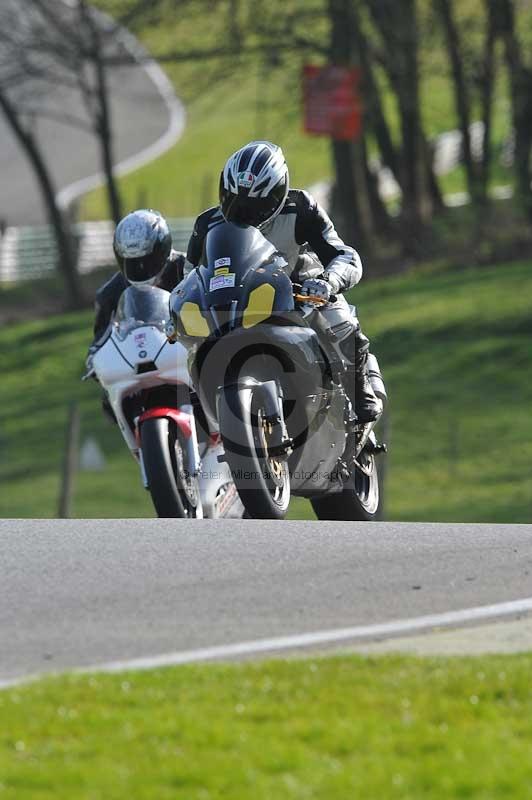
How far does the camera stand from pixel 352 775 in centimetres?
471

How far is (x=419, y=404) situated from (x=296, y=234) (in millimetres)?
14779

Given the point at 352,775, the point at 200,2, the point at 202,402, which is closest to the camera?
the point at 352,775

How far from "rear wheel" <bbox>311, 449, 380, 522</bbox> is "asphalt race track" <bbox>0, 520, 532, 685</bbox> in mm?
1476

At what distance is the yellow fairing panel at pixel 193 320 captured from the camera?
8789 millimetres

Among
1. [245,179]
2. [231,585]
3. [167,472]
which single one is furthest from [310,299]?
→ [231,585]

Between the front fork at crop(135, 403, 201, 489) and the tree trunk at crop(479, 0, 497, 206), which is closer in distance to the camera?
the front fork at crop(135, 403, 201, 489)

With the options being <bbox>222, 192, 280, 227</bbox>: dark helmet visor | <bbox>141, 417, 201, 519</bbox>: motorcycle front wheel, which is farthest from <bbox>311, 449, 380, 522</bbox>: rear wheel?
<bbox>222, 192, 280, 227</bbox>: dark helmet visor

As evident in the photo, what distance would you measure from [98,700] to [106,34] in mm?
27647

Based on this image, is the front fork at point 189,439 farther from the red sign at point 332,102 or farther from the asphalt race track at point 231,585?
the red sign at point 332,102

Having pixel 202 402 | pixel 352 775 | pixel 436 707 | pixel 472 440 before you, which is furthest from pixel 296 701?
pixel 472 440

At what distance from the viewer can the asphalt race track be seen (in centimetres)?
630

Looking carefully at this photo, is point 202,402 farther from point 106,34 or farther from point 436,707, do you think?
point 106,34

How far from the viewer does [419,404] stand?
78.5 ft

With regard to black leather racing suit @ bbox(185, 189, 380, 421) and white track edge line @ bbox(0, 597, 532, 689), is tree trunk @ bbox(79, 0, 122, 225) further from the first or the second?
white track edge line @ bbox(0, 597, 532, 689)
